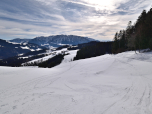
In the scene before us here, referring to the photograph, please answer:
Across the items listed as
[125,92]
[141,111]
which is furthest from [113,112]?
[125,92]

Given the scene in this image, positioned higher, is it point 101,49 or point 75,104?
point 101,49

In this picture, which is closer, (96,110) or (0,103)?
(96,110)

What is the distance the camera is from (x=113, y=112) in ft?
17.3

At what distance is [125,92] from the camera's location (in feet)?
25.3

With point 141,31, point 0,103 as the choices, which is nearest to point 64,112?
point 0,103

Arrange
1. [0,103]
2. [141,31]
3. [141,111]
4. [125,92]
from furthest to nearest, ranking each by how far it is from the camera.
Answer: [141,31] < [125,92] < [0,103] < [141,111]

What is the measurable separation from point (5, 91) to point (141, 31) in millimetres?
42564

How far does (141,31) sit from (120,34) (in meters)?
24.2

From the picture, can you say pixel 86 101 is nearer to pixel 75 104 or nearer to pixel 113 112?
pixel 75 104

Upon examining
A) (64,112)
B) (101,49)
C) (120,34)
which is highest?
(120,34)

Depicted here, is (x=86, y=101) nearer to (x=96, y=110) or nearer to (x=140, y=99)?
(x=96, y=110)

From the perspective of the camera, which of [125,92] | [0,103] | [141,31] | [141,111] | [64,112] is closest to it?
[141,111]

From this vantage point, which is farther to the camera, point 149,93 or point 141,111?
point 149,93

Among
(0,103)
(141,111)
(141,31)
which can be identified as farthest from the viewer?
(141,31)
